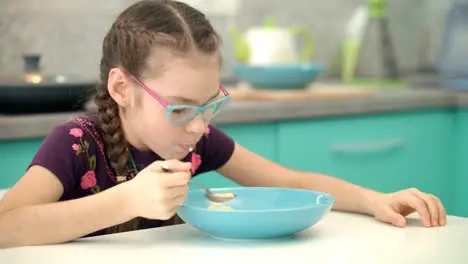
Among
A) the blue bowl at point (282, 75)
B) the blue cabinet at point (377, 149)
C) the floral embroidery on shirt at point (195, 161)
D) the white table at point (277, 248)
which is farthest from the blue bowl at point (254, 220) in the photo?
the blue bowl at point (282, 75)

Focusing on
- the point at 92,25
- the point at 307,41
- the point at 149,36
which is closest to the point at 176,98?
the point at 149,36

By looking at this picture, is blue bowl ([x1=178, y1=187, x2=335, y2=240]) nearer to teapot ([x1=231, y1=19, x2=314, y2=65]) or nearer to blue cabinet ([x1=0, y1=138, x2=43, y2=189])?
blue cabinet ([x1=0, y1=138, x2=43, y2=189])

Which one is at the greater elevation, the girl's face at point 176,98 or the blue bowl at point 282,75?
the girl's face at point 176,98

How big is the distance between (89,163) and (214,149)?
343mm

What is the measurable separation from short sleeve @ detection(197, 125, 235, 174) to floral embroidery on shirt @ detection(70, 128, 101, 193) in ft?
0.97

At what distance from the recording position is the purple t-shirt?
4.71 feet

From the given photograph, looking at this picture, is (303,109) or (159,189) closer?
(159,189)

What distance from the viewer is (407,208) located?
144 centimetres

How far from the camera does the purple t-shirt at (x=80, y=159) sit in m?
1.44

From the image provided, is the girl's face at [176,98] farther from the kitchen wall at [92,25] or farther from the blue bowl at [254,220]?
the kitchen wall at [92,25]

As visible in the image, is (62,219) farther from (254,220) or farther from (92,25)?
(92,25)

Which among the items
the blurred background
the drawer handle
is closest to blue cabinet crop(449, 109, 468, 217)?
the blurred background

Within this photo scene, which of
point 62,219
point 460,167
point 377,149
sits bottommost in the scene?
point 460,167

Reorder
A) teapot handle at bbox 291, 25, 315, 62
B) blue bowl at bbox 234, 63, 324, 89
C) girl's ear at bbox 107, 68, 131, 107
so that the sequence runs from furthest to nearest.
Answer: teapot handle at bbox 291, 25, 315, 62 → blue bowl at bbox 234, 63, 324, 89 → girl's ear at bbox 107, 68, 131, 107
